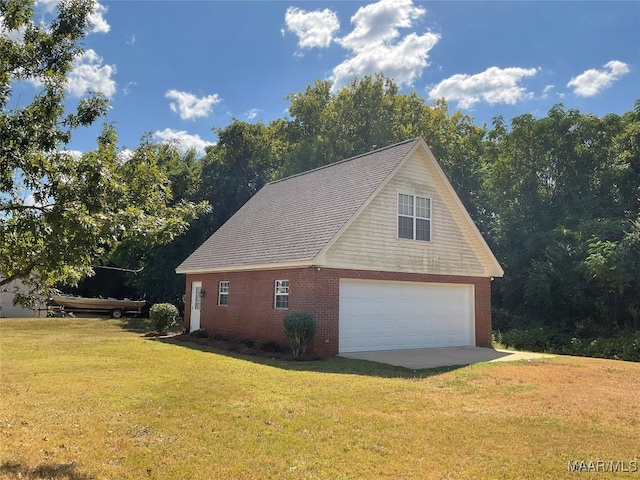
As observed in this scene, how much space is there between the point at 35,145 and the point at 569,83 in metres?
24.3

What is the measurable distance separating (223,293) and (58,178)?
14.5 meters

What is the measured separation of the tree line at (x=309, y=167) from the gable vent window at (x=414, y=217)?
7.76 m

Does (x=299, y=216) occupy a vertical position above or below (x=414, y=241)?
above

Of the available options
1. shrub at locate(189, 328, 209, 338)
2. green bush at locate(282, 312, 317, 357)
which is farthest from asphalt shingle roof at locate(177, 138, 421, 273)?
shrub at locate(189, 328, 209, 338)

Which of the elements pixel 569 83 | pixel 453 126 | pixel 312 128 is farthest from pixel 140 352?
pixel 453 126

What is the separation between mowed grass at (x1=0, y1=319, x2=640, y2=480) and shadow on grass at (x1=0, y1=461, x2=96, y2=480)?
0.03 meters

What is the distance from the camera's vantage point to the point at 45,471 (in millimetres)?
5293

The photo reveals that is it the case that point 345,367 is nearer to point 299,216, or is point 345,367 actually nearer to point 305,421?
point 305,421

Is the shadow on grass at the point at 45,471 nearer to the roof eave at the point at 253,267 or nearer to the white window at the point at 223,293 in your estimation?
the roof eave at the point at 253,267

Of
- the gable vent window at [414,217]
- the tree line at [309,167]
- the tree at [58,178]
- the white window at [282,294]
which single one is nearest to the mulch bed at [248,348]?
the white window at [282,294]

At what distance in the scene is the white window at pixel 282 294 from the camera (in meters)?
16.1

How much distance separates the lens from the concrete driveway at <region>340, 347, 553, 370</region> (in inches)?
534

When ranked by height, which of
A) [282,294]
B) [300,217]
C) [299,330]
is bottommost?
[299,330]

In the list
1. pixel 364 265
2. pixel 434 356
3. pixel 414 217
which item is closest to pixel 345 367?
pixel 434 356
